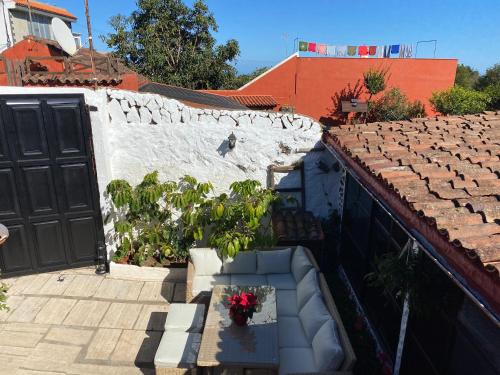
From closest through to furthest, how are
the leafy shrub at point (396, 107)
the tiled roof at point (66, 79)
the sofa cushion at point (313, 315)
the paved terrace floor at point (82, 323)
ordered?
the sofa cushion at point (313, 315) → the paved terrace floor at point (82, 323) → the tiled roof at point (66, 79) → the leafy shrub at point (396, 107)

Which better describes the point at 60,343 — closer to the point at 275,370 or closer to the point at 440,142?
the point at 275,370

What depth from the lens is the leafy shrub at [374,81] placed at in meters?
17.5

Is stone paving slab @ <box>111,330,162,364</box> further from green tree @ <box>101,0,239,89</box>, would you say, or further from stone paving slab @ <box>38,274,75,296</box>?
green tree @ <box>101,0,239,89</box>

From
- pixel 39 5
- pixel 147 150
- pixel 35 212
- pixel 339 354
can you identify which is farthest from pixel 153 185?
pixel 39 5

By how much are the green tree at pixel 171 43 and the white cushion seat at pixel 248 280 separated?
17.9m

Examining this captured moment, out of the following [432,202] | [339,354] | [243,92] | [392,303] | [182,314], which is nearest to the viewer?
[432,202]

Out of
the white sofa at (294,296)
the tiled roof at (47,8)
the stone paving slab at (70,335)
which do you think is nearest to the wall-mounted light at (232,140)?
the white sofa at (294,296)

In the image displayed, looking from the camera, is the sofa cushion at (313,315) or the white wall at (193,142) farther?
the white wall at (193,142)

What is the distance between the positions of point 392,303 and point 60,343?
489 cm

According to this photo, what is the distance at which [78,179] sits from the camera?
718 cm

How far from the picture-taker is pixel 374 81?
17.5 metres

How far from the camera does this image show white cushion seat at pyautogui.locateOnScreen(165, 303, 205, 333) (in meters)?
5.14

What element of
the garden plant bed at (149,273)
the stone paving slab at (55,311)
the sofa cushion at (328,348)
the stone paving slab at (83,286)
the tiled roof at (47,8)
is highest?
the tiled roof at (47,8)

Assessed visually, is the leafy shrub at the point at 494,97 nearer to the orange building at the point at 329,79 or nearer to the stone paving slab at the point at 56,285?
the orange building at the point at 329,79
